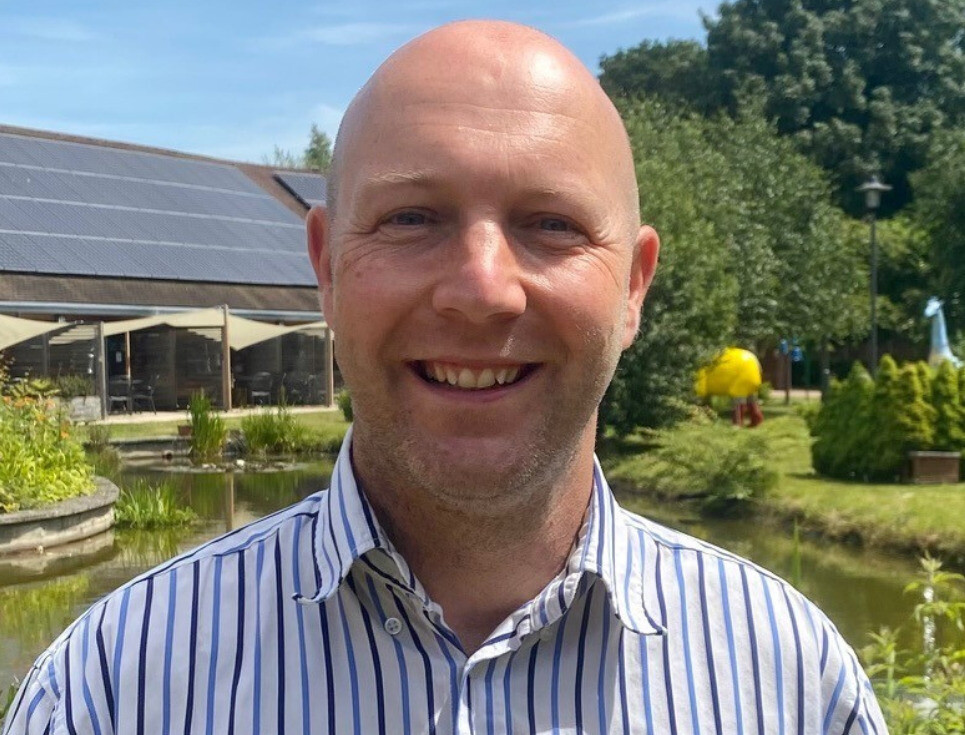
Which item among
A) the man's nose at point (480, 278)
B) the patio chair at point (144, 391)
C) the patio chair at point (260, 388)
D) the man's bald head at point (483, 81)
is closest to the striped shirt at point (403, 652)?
the man's nose at point (480, 278)

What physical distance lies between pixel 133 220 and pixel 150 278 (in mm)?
2263

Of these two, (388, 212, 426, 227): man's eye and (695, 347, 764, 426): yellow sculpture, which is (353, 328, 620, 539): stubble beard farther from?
(695, 347, 764, 426): yellow sculpture

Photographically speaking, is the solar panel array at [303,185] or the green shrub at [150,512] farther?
the solar panel array at [303,185]

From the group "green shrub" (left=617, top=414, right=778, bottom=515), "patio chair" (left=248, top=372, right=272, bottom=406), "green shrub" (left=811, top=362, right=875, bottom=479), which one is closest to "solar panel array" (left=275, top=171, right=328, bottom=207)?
"patio chair" (left=248, top=372, right=272, bottom=406)

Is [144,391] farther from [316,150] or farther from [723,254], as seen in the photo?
[316,150]

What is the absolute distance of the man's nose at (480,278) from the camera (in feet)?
4.65

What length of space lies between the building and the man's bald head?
20.6m

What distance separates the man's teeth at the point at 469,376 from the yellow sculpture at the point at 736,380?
18.8 meters

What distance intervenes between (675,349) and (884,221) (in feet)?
A: 68.4

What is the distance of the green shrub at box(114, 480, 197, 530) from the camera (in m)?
12.1

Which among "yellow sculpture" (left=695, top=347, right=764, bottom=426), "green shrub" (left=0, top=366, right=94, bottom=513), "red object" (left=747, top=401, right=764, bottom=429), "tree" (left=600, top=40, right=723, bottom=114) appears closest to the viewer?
"green shrub" (left=0, top=366, right=94, bottom=513)

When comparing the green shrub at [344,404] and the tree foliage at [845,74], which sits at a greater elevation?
the tree foliage at [845,74]

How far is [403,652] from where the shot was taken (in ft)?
4.90

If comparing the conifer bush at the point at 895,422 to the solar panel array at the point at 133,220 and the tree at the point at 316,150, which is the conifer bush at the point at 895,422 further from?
the tree at the point at 316,150
